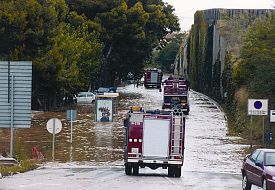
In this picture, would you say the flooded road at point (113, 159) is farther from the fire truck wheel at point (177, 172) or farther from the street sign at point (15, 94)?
the street sign at point (15, 94)

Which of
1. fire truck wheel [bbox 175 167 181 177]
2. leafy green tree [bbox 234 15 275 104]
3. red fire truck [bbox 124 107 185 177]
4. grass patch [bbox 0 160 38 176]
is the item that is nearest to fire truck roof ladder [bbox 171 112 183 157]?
red fire truck [bbox 124 107 185 177]

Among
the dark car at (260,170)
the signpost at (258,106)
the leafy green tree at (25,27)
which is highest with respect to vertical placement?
the leafy green tree at (25,27)

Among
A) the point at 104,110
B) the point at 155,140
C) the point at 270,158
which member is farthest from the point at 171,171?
the point at 104,110

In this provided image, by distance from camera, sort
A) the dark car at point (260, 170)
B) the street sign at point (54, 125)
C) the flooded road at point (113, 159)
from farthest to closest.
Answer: the street sign at point (54, 125)
the flooded road at point (113, 159)
the dark car at point (260, 170)

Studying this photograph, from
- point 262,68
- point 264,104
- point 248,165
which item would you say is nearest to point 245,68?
point 262,68

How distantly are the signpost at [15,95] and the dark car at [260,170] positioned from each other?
1297 cm

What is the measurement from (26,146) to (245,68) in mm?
24771

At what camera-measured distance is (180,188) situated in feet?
83.7

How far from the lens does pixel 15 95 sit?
116ft

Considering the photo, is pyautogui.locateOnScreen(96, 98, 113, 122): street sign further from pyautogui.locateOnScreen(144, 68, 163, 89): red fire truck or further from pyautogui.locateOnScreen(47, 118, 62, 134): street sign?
pyautogui.locateOnScreen(144, 68, 163, 89): red fire truck

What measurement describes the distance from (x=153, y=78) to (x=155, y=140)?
254 ft

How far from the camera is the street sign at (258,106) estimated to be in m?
43.3

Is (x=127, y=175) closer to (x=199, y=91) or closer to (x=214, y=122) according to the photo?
(x=214, y=122)

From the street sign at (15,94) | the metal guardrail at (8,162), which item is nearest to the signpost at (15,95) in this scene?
the street sign at (15,94)
